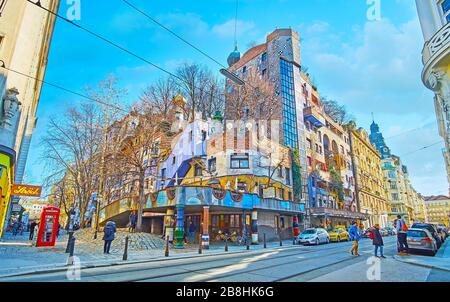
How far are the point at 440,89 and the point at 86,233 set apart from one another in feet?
90.7

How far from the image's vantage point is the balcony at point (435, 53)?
1114cm

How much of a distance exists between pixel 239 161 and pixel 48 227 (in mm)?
16913

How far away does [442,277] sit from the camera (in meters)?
7.33

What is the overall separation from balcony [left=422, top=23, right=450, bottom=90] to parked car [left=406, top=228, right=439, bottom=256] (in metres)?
7.92

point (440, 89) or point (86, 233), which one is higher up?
point (440, 89)

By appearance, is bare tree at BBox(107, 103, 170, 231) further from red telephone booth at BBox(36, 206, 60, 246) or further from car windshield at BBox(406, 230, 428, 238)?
car windshield at BBox(406, 230, 428, 238)

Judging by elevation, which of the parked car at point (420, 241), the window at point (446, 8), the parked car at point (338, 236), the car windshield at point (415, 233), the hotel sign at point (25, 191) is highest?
the window at point (446, 8)

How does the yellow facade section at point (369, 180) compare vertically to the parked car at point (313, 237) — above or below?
above

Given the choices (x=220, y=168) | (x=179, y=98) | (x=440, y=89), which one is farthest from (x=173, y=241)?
(x=179, y=98)

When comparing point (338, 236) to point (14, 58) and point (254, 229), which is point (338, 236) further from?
point (14, 58)

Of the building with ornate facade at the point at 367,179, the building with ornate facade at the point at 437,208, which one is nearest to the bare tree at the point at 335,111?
the building with ornate facade at the point at 367,179

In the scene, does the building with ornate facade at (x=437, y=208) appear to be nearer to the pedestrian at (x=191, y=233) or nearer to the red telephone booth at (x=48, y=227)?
the pedestrian at (x=191, y=233)

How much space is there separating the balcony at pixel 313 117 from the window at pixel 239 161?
57.0 ft
